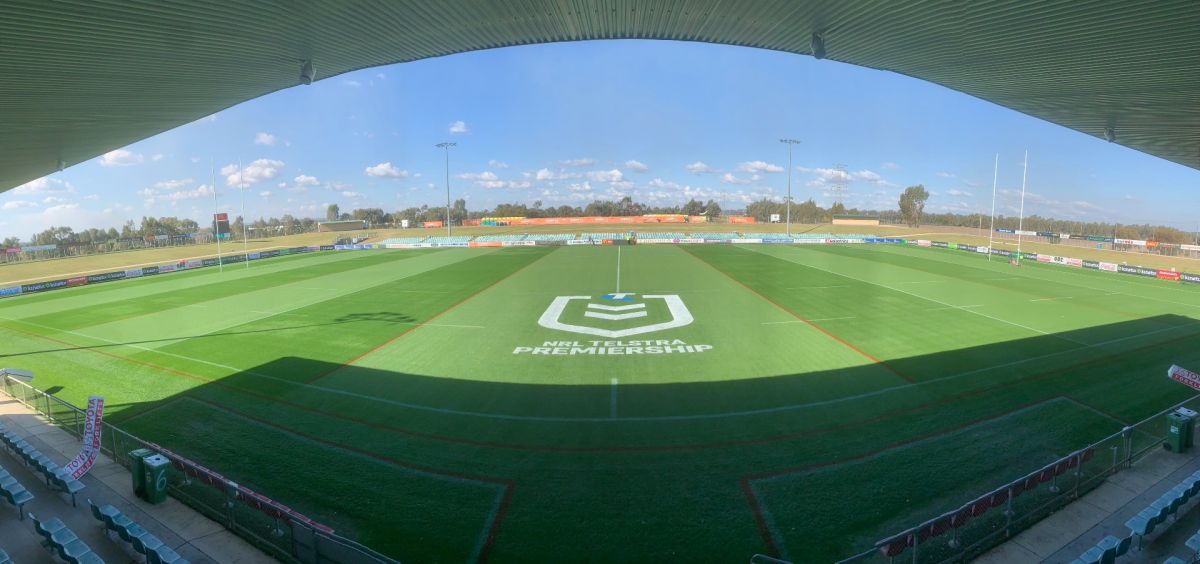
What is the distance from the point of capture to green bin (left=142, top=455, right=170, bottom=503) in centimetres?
951

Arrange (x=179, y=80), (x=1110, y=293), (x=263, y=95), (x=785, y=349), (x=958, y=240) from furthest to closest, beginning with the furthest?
(x=958, y=240)
(x=1110, y=293)
(x=785, y=349)
(x=263, y=95)
(x=179, y=80)

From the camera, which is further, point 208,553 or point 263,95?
point 263,95

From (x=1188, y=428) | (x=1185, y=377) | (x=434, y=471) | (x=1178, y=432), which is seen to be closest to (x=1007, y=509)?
(x=1178, y=432)

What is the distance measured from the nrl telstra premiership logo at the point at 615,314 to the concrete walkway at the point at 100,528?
14925mm

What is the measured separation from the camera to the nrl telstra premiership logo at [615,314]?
2298 cm

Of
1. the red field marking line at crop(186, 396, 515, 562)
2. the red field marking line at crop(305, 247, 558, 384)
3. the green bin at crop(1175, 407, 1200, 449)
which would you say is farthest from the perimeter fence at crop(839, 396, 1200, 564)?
the red field marking line at crop(305, 247, 558, 384)

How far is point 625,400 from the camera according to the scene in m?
15.0

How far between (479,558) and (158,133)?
18.4 metres

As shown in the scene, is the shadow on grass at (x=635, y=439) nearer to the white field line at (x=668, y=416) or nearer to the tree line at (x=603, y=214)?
the white field line at (x=668, y=416)

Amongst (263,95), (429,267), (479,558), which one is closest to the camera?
(479,558)

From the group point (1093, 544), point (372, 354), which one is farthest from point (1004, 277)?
point (372, 354)

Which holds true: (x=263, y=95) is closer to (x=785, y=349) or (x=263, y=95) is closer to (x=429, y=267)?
(x=785, y=349)

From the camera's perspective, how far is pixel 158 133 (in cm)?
1759

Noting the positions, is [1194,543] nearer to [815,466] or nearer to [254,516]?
[815,466]
